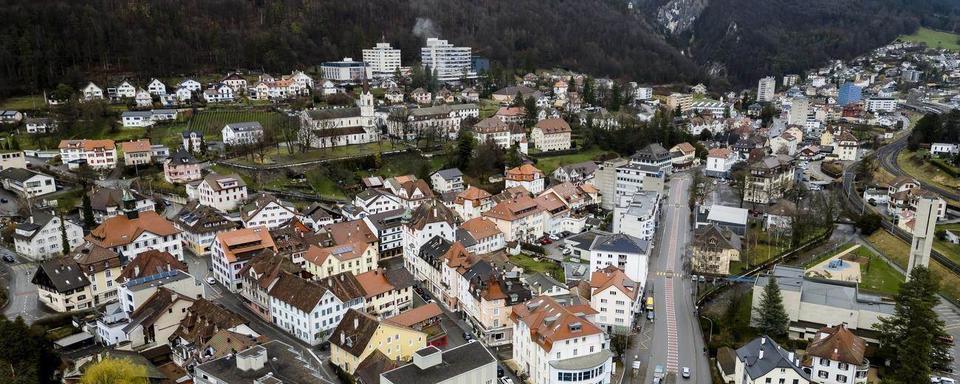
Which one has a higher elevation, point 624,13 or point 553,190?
point 624,13

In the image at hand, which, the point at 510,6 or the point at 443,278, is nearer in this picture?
the point at 443,278

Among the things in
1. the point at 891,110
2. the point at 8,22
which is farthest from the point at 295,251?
the point at 891,110

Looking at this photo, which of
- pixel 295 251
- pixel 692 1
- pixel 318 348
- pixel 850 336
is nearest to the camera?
pixel 850 336

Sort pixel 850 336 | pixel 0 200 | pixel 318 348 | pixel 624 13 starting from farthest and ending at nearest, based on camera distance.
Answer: pixel 624 13, pixel 0 200, pixel 318 348, pixel 850 336

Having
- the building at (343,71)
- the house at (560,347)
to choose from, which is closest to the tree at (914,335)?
the house at (560,347)

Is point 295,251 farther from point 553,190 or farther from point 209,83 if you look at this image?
point 209,83

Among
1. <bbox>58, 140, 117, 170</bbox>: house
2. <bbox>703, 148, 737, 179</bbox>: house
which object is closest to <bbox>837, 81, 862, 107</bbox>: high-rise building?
<bbox>703, 148, 737, 179</bbox>: house
